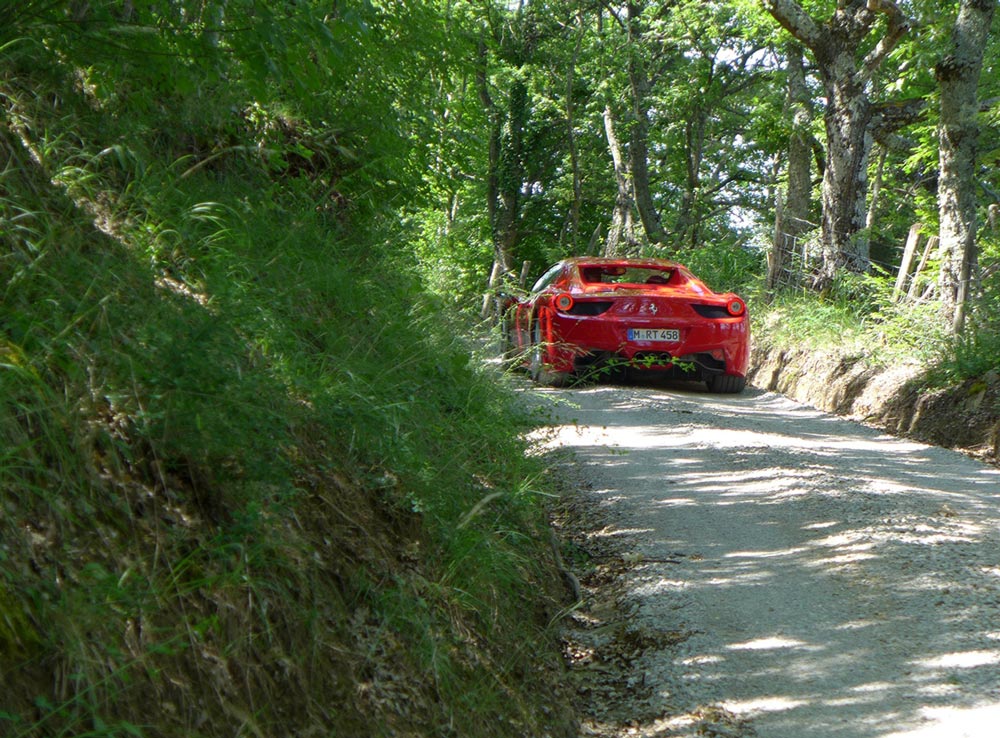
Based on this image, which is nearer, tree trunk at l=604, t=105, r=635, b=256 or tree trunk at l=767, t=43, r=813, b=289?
tree trunk at l=767, t=43, r=813, b=289

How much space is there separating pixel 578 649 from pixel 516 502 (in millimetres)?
784

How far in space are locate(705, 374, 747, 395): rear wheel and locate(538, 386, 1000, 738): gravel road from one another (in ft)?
14.3

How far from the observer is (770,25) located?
2194 centimetres

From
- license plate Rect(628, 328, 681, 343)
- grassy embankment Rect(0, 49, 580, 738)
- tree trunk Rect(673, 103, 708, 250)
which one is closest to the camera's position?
grassy embankment Rect(0, 49, 580, 738)

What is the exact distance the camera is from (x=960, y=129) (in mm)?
12312

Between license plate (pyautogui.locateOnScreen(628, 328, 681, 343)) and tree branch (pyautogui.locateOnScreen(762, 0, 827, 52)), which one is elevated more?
tree branch (pyautogui.locateOnScreen(762, 0, 827, 52))

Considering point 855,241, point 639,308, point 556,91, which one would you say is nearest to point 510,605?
point 639,308

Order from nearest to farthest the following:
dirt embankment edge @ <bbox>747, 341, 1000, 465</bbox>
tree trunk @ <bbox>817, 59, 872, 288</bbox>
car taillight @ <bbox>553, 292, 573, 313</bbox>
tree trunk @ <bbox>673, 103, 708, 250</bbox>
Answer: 1. dirt embankment edge @ <bbox>747, 341, 1000, 465</bbox>
2. car taillight @ <bbox>553, 292, 573, 313</bbox>
3. tree trunk @ <bbox>817, 59, 872, 288</bbox>
4. tree trunk @ <bbox>673, 103, 708, 250</bbox>

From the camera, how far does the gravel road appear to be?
3.94m

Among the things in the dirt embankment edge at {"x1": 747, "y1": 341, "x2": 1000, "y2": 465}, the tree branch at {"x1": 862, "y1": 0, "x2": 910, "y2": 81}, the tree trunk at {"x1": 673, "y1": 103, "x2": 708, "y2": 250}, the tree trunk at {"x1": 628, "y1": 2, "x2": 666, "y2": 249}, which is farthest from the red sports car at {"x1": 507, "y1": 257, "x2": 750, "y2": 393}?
the tree trunk at {"x1": 673, "y1": 103, "x2": 708, "y2": 250}

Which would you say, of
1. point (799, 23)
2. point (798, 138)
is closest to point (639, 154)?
point (798, 138)

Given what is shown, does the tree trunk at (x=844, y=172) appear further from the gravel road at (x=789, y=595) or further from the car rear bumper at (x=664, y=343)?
the gravel road at (x=789, y=595)

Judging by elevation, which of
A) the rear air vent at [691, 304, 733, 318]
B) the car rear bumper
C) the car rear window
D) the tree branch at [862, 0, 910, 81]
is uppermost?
the tree branch at [862, 0, 910, 81]

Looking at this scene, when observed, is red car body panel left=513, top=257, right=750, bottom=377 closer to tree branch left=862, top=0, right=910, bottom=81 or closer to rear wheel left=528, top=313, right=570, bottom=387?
rear wheel left=528, top=313, right=570, bottom=387
